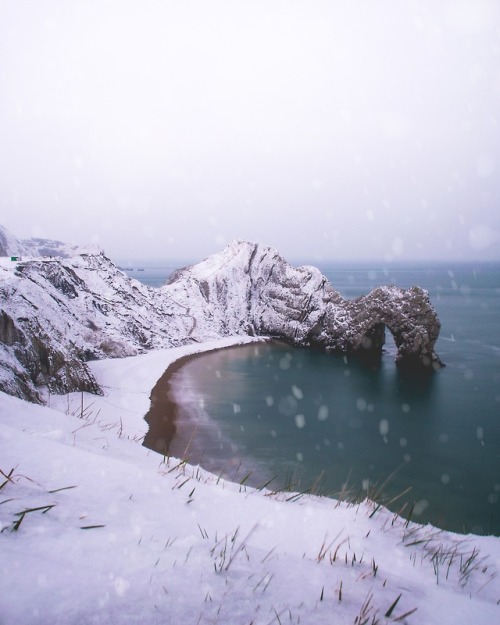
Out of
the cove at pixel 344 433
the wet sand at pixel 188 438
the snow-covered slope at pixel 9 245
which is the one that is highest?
the snow-covered slope at pixel 9 245

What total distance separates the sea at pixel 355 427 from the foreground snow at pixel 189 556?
2536mm

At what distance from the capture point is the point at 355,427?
58.0 feet

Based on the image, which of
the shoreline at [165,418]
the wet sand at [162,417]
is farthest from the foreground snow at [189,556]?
the wet sand at [162,417]

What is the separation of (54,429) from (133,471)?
3.49 ft

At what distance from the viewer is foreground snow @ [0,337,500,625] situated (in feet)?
4.92

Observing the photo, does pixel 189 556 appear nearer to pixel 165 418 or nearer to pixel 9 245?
pixel 165 418

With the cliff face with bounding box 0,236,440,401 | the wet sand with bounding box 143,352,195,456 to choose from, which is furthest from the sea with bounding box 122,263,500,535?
the cliff face with bounding box 0,236,440,401

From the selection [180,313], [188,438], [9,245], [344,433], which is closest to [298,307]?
[180,313]

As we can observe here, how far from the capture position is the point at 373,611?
1.84m

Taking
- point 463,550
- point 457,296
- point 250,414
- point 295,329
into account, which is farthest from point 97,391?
point 457,296

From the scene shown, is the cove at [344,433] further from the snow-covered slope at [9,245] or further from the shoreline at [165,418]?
the snow-covered slope at [9,245]

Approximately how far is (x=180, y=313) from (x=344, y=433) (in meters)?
21.1

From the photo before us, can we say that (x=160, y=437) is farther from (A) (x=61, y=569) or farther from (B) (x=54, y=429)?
(A) (x=61, y=569)

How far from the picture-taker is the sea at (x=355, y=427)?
11.9 meters
